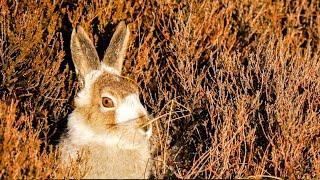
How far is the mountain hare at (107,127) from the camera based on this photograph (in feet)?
13.9

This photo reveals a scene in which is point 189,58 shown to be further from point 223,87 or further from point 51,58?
point 51,58

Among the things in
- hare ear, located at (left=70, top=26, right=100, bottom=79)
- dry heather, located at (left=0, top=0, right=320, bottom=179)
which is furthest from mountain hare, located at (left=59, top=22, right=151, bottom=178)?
dry heather, located at (left=0, top=0, right=320, bottom=179)

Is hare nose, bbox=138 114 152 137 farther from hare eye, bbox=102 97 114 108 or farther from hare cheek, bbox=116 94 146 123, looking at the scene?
hare eye, bbox=102 97 114 108

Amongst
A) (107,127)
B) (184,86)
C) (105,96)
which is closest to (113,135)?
(107,127)

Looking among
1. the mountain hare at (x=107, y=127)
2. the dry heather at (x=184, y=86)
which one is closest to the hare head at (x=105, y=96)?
the mountain hare at (x=107, y=127)

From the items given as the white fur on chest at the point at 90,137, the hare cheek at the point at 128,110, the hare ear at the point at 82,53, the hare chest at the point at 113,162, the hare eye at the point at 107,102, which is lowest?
the hare chest at the point at 113,162

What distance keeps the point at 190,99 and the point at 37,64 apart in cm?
124

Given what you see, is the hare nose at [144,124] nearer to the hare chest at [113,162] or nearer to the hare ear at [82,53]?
the hare chest at [113,162]

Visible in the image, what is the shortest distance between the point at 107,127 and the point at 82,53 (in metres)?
0.64

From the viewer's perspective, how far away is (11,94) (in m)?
4.79

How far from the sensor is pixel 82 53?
4.59 m

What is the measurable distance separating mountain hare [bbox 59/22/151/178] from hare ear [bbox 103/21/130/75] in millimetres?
220

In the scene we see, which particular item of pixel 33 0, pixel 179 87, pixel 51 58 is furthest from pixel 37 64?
pixel 179 87

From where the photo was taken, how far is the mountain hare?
13.9 ft
